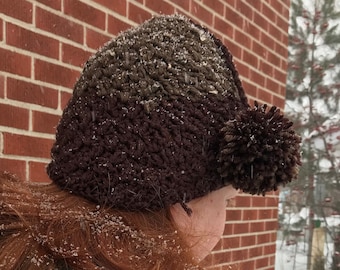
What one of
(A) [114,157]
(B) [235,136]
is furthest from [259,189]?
(A) [114,157]

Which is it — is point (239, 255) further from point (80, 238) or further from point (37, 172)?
point (80, 238)

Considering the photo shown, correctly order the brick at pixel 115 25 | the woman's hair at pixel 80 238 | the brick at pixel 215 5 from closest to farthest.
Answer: the woman's hair at pixel 80 238, the brick at pixel 115 25, the brick at pixel 215 5

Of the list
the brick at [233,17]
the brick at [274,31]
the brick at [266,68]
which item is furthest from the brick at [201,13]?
the brick at [274,31]

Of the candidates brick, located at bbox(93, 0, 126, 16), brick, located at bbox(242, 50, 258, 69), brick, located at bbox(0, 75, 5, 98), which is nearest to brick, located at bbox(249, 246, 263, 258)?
brick, located at bbox(242, 50, 258, 69)

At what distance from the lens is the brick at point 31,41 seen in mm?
2004

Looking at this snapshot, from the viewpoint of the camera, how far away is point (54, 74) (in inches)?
87.1

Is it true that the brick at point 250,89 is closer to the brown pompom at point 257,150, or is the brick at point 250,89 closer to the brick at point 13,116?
the brick at point 13,116

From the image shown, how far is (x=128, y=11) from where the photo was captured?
262 centimetres

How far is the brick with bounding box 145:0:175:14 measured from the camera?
2.77 m

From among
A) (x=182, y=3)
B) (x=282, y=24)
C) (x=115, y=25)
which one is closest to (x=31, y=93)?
(x=115, y=25)

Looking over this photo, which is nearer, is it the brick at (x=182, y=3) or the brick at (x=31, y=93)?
the brick at (x=31, y=93)

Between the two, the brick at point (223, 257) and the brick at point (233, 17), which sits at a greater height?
the brick at point (233, 17)

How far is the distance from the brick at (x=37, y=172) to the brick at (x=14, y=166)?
40 millimetres

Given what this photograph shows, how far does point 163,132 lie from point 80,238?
0.30m
